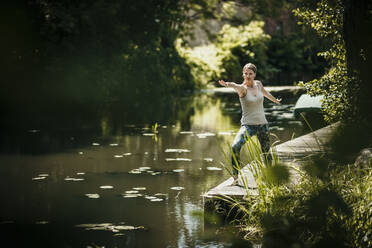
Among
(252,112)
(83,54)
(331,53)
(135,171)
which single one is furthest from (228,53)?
(252,112)

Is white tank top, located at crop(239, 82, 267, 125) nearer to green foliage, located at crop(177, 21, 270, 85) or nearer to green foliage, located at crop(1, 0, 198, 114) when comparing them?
green foliage, located at crop(1, 0, 198, 114)

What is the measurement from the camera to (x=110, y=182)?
30.5 ft

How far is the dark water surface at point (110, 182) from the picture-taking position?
6.45 m

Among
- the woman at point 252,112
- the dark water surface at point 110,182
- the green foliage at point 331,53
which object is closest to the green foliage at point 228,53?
the dark water surface at point 110,182

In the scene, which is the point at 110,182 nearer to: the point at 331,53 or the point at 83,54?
the point at 331,53

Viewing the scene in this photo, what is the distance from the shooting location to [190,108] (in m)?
24.5

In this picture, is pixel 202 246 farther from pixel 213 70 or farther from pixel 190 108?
pixel 213 70

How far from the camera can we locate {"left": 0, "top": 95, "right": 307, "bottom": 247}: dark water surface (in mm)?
6449

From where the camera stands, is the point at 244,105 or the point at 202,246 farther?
the point at 244,105

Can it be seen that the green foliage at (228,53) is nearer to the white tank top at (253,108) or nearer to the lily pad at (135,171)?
the lily pad at (135,171)

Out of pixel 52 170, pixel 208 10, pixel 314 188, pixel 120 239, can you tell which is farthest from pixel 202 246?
pixel 208 10

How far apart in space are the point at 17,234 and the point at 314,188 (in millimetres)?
4584

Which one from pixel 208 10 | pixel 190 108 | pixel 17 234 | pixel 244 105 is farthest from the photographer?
pixel 208 10

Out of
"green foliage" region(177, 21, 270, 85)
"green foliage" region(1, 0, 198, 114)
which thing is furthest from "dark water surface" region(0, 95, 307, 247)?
"green foliage" region(177, 21, 270, 85)
